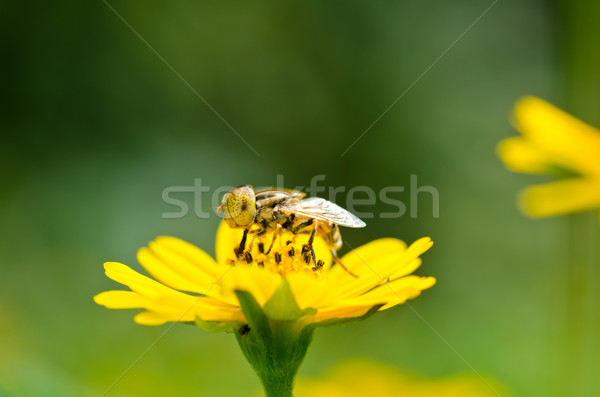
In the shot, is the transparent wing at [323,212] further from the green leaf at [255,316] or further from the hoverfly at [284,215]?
the green leaf at [255,316]

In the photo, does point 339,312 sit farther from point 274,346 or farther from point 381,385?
point 381,385

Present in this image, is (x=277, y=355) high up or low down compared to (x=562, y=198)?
down

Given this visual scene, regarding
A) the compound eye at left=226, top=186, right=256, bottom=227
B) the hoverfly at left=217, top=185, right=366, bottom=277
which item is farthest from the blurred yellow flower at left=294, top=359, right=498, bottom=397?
the compound eye at left=226, top=186, right=256, bottom=227

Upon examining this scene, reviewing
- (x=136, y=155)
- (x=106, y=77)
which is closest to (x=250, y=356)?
(x=136, y=155)

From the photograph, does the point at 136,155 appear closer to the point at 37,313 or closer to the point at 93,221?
the point at 93,221

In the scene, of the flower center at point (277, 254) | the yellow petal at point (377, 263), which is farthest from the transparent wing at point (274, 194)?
the yellow petal at point (377, 263)

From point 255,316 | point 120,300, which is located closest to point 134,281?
point 120,300

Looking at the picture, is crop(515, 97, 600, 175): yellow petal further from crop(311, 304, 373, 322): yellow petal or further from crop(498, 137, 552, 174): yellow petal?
crop(311, 304, 373, 322): yellow petal

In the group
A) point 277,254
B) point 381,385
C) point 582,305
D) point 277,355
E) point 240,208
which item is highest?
point 240,208
